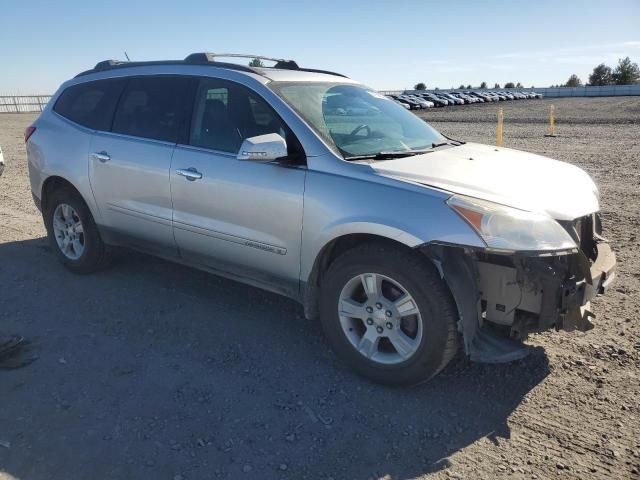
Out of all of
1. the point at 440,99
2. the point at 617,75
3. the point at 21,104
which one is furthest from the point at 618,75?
the point at 21,104

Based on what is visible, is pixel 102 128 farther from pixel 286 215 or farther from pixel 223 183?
pixel 286 215

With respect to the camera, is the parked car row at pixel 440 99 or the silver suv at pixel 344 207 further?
the parked car row at pixel 440 99

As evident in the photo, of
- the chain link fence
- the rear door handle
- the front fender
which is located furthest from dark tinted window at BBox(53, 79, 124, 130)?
the chain link fence

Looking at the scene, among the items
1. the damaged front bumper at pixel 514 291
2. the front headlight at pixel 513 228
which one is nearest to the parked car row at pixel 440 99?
the damaged front bumper at pixel 514 291

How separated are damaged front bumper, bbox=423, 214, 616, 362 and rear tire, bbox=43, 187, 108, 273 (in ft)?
11.3

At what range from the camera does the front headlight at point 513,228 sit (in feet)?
9.46

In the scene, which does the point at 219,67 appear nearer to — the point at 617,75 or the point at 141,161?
the point at 141,161

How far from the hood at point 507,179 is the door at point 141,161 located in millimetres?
1861

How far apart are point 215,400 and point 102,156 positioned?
103 inches

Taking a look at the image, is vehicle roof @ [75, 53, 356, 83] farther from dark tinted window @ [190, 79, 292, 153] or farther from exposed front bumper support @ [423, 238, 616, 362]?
exposed front bumper support @ [423, 238, 616, 362]

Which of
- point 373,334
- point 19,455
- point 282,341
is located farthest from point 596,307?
point 19,455

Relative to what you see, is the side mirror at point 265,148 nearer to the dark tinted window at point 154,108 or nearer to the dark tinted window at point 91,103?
the dark tinted window at point 154,108

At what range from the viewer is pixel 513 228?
2.91 meters

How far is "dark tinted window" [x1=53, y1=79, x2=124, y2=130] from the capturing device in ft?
16.3
